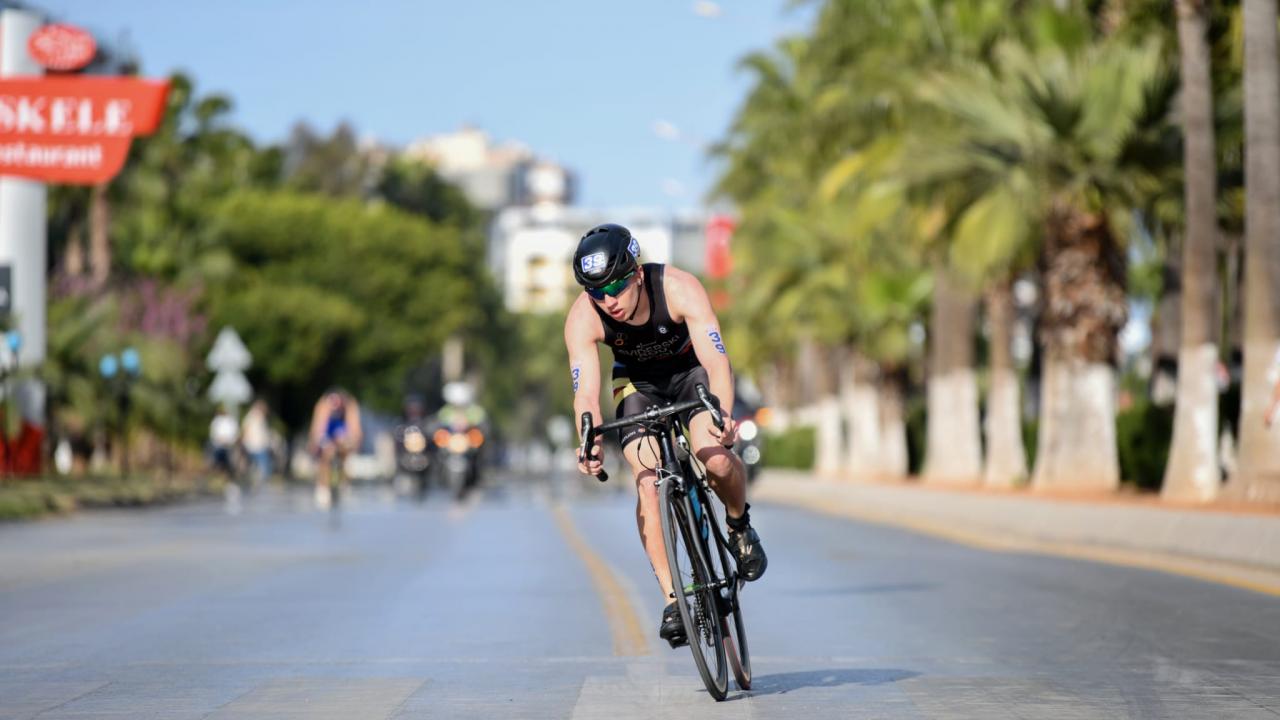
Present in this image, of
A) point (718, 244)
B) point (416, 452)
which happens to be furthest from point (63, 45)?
point (718, 244)

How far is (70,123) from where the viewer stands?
42.1m

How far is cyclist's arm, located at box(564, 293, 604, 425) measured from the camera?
32.0 ft

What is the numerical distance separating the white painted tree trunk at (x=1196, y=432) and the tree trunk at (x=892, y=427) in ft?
82.2

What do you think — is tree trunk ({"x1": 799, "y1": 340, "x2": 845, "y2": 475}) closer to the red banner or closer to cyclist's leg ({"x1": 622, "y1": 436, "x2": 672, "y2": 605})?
cyclist's leg ({"x1": 622, "y1": 436, "x2": 672, "y2": 605})

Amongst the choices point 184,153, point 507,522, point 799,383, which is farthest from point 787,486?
point 799,383

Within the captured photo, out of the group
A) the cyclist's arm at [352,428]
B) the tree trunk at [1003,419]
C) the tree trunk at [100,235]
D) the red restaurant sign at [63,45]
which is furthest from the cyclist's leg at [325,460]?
the tree trunk at [100,235]

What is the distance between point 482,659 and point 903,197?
23.8m

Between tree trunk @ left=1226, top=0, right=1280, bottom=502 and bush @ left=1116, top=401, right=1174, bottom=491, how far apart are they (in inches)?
295

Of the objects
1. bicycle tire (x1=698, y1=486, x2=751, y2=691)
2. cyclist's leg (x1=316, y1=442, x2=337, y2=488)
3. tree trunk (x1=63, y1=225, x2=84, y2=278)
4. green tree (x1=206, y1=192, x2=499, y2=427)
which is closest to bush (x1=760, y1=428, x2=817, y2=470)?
green tree (x1=206, y1=192, x2=499, y2=427)

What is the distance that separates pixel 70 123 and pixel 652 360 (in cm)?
3371

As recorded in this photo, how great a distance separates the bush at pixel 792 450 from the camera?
68750 mm

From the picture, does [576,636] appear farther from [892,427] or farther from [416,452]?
[892,427]

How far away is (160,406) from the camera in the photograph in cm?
4684

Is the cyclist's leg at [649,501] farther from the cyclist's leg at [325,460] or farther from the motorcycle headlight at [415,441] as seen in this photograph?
the motorcycle headlight at [415,441]
